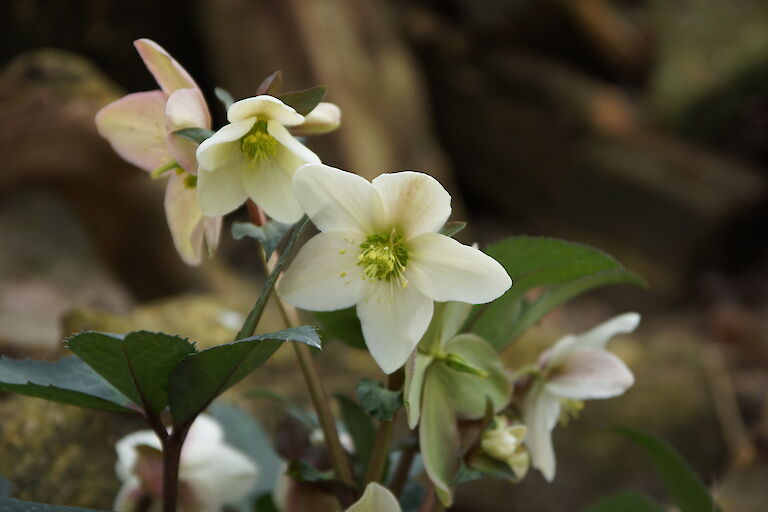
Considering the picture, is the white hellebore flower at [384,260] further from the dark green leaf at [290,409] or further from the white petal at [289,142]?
the dark green leaf at [290,409]

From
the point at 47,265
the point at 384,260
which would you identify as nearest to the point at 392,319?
the point at 384,260

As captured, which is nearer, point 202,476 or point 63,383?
point 63,383

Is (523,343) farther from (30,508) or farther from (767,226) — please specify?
(767,226)

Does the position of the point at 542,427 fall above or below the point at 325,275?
below

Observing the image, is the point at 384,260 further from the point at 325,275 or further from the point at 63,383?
the point at 63,383

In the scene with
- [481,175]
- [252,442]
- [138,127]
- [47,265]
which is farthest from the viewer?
[481,175]

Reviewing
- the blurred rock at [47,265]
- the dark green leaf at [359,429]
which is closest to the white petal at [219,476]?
the dark green leaf at [359,429]
